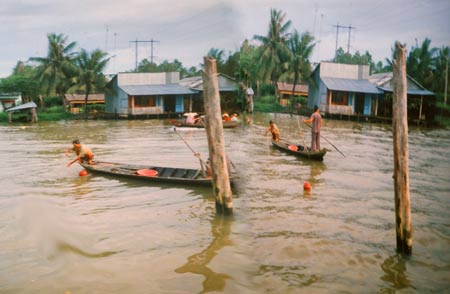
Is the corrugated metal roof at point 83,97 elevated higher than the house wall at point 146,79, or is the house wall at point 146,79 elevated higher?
the house wall at point 146,79

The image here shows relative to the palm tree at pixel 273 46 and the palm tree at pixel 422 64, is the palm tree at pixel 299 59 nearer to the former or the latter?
the palm tree at pixel 273 46

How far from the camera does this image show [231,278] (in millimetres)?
5895

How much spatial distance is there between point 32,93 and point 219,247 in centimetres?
3548

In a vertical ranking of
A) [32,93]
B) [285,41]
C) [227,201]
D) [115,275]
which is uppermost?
[285,41]

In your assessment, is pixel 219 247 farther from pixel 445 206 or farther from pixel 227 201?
pixel 445 206

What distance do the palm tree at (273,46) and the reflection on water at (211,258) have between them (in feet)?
93.4

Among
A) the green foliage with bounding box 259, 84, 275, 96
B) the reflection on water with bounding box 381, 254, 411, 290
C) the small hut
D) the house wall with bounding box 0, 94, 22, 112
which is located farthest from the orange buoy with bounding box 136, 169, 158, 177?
the green foliage with bounding box 259, 84, 275, 96

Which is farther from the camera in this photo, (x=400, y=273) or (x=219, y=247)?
(x=219, y=247)

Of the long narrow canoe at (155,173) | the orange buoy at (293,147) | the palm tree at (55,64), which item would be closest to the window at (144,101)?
the palm tree at (55,64)

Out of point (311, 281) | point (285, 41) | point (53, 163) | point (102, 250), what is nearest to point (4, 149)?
point (53, 163)

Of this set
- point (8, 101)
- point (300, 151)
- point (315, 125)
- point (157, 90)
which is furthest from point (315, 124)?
point (8, 101)

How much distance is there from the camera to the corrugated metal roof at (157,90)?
32.3 m

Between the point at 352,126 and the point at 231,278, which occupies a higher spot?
the point at 352,126

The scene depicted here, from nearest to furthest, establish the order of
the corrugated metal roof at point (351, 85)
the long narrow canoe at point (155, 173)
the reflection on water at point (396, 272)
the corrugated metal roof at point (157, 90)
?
the reflection on water at point (396, 272) < the long narrow canoe at point (155, 173) < the corrugated metal roof at point (351, 85) < the corrugated metal roof at point (157, 90)
